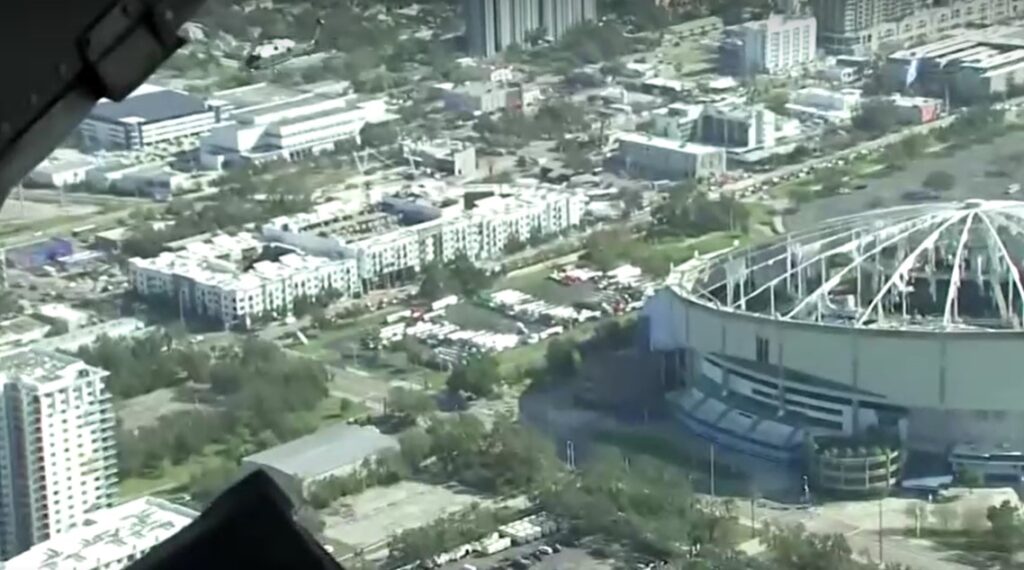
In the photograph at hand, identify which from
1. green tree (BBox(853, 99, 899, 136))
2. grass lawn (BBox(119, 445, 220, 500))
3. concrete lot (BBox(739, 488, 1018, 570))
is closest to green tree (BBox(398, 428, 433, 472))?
grass lawn (BBox(119, 445, 220, 500))

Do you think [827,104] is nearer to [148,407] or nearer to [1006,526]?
[1006,526]

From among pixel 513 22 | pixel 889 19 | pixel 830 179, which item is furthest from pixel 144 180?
pixel 889 19

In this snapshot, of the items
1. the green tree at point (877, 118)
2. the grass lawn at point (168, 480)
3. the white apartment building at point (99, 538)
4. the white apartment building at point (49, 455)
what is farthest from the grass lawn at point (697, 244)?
the white apartment building at point (99, 538)

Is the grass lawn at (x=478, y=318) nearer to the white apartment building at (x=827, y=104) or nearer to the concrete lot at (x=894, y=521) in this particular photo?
the concrete lot at (x=894, y=521)

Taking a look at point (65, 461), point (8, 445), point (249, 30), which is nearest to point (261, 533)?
point (8, 445)

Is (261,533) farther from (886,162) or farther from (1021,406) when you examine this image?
(886,162)
